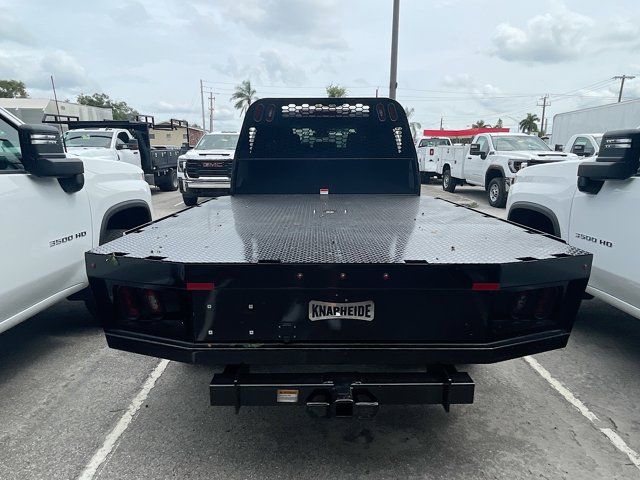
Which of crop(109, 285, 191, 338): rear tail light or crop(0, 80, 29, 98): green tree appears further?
crop(0, 80, 29, 98): green tree

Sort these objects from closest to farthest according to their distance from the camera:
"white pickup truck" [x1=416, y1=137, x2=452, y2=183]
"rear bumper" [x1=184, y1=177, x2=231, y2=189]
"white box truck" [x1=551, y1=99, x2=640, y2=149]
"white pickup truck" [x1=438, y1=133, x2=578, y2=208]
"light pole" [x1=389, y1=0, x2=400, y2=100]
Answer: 1. "white pickup truck" [x1=438, y1=133, x2=578, y2=208]
2. "rear bumper" [x1=184, y1=177, x2=231, y2=189]
3. "light pole" [x1=389, y1=0, x2=400, y2=100]
4. "white box truck" [x1=551, y1=99, x2=640, y2=149]
5. "white pickup truck" [x1=416, y1=137, x2=452, y2=183]

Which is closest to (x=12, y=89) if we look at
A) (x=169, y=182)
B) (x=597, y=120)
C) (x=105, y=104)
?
(x=105, y=104)

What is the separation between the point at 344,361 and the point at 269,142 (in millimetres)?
3096

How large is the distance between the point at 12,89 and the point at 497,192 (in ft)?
277

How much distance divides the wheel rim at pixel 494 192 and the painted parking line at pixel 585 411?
9.58m

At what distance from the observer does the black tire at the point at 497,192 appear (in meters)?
12.4

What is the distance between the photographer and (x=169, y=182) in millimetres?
17141

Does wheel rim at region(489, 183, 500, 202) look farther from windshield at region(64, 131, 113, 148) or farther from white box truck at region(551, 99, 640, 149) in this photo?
windshield at region(64, 131, 113, 148)

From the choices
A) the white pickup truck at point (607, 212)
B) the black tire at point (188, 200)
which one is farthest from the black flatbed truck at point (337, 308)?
the black tire at point (188, 200)

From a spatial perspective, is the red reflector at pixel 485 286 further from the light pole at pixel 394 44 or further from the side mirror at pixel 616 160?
the light pole at pixel 394 44

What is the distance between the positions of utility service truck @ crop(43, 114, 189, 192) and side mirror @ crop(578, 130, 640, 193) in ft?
36.0

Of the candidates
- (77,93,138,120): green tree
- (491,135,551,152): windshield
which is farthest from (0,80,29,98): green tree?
(491,135,551,152): windshield

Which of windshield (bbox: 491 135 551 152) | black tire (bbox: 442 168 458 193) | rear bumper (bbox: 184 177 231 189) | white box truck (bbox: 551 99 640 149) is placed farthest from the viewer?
black tire (bbox: 442 168 458 193)

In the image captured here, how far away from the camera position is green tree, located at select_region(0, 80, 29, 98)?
2824 inches
